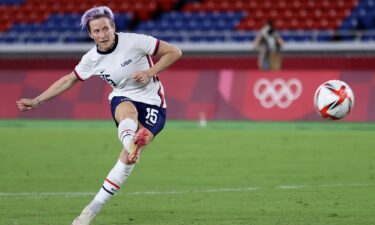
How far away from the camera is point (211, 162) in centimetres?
1570

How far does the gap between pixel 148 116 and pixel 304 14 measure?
2357 cm

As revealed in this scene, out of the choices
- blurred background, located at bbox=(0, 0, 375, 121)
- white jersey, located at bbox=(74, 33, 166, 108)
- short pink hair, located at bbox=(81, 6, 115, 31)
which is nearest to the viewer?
short pink hair, located at bbox=(81, 6, 115, 31)

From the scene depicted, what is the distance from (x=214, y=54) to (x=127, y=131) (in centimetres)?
2254

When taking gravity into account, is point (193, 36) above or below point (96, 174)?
below

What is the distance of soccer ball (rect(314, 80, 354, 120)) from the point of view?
10.9 metres

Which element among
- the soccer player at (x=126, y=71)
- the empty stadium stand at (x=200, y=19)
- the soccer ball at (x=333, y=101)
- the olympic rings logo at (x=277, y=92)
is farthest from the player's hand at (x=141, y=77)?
the empty stadium stand at (x=200, y=19)

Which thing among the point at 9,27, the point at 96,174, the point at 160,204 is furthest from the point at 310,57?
the point at 160,204

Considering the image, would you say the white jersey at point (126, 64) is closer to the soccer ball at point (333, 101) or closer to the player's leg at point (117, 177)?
the player's leg at point (117, 177)

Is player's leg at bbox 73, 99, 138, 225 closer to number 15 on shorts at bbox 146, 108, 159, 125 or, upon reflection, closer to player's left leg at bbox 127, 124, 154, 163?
player's left leg at bbox 127, 124, 154, 163

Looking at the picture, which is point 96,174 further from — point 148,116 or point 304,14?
point 304,14

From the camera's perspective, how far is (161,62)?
952 cm

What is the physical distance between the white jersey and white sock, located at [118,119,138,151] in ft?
1.32

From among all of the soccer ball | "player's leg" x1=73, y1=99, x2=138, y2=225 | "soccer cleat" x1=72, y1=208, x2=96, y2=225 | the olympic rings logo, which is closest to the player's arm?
"player's leg" x1=73, y1=99, x2=138, y2=225

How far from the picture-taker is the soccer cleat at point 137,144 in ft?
28.9
